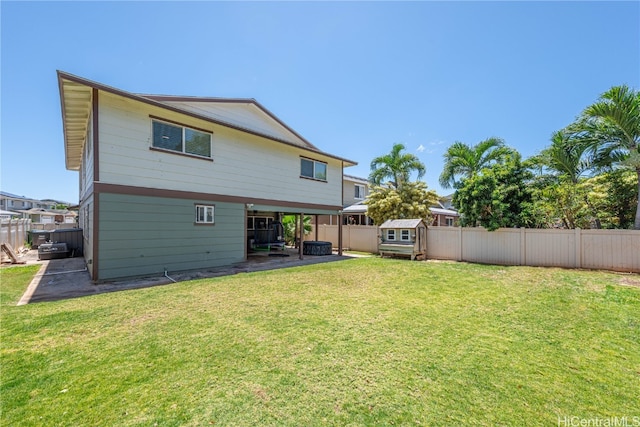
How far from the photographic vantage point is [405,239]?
13609 millimetres

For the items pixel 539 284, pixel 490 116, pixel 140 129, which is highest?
pixel 490 116

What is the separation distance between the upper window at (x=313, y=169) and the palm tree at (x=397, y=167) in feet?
20.9

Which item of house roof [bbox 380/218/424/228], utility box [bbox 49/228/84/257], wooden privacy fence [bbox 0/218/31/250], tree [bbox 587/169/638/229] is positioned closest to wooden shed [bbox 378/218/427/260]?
house roof [bbox 380/218/424/228]

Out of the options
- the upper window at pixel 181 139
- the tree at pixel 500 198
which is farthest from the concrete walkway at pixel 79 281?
the tree at pixel 500 198

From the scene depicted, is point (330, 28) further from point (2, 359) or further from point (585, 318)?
point (2, 359)

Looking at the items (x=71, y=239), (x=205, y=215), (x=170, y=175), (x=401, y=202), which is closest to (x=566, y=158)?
(x=401, y=202)

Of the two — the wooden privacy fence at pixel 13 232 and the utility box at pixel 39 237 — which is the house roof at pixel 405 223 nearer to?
the wooden privacy fence at pixel 13 232

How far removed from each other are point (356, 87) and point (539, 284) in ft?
41.4

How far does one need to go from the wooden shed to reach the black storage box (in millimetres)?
15150

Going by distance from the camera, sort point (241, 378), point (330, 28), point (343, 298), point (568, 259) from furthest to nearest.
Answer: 1. point (330, 28)
2. point (568, 259)
3. point (343, 298)
4. point (241, 378)

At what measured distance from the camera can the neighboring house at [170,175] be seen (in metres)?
7.50

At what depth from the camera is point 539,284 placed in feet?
25.8

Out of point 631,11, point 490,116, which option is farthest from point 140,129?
point 490,116

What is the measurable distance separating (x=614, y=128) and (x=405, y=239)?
8.50 metres
